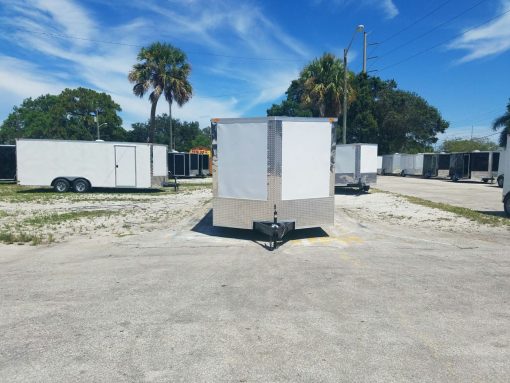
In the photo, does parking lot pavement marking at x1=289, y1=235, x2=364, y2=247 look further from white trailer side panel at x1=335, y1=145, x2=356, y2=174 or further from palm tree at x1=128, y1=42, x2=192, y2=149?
palm tree at x1=128, y1=42, x2=192, y2=149

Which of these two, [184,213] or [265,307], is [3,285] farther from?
[184,213]

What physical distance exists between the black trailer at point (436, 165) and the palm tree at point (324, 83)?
14430mm

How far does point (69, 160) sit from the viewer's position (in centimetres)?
1953

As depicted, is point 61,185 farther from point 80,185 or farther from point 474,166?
point 474,166

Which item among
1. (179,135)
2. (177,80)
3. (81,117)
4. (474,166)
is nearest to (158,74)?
(177,80)

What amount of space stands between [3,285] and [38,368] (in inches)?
113

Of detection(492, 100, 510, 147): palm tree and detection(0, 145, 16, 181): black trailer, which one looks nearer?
detection(0, 145, 16, 181): black trailer

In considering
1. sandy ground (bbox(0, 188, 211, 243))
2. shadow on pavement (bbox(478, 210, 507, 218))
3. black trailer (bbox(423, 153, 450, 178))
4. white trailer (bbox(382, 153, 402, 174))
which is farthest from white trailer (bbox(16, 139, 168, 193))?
white trailer (bbox(382, 153, 402, 174))

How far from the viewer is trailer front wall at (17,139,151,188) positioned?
63.0 ft

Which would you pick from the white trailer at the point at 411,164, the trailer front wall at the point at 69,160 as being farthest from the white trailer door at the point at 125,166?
the white trailer at the point at 411,164

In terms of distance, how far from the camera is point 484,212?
13.5 meters

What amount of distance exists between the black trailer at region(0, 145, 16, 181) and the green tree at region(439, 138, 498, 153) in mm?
71391

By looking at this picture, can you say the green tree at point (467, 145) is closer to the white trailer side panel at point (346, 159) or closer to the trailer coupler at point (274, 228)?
the white trailer side panel at point (346, 159)

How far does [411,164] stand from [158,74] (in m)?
30.3
